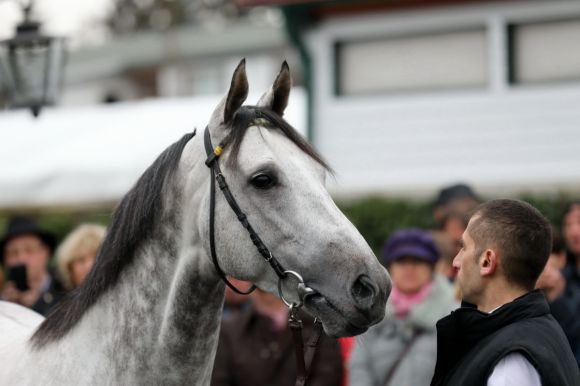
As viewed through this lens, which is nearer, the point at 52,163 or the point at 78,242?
the point at 78,242

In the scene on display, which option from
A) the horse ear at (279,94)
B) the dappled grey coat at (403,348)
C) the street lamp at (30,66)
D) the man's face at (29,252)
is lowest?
the dappled grey coat at (403,348)

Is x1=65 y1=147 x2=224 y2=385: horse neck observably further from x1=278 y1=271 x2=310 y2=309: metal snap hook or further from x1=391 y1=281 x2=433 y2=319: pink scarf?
x1=391 y1=281 x2=433 y2=319: pink scarf

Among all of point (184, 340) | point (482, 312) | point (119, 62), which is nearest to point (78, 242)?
point (184, 340)

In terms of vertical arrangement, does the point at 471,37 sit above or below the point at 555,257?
above

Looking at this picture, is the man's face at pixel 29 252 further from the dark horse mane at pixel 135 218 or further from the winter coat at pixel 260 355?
the dark horse mane at pixel 135 218

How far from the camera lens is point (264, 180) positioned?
3467 mm

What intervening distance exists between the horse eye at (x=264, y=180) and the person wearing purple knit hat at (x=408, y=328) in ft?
6.69

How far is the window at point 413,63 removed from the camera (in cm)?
1245

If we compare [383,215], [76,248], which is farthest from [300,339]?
[383,215]

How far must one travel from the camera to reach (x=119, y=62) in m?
35.8

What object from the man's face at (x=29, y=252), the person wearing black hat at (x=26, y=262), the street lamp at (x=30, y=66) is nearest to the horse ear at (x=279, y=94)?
the person wearing black hat at (x=26, y=262)

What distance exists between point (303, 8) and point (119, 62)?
24.3 meters

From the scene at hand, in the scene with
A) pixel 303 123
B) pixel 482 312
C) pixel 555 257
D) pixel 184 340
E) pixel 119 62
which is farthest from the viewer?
pixel 119 62

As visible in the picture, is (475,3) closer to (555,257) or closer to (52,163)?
(52,163)
